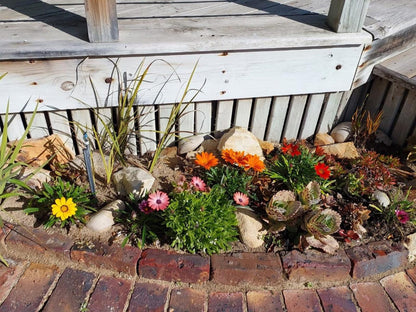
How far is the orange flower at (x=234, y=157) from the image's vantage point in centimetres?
250

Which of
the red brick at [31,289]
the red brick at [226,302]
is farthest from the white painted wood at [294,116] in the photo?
the red brick at [31,289]

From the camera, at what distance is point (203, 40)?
7.78 ft

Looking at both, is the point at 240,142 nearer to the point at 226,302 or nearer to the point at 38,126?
the point at 226,302

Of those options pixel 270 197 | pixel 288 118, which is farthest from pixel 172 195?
pixel 288 118

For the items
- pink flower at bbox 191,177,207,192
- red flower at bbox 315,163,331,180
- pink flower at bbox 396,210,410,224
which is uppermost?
red flower at bbox 315,163,331,180

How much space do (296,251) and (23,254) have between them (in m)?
1.45

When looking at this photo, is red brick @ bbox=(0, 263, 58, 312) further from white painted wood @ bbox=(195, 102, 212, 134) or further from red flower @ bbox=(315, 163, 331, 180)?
red flower @ bbox=(315, 163, 331, 180)

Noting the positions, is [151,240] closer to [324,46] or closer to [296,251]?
[296,251]

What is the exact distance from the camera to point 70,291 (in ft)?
6.89

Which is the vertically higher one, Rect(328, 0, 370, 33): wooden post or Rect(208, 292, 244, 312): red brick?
Rect(328, 0, 370, 33): wooden post

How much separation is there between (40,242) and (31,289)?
0.79ft

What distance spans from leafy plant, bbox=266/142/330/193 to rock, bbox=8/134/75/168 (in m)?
1.27

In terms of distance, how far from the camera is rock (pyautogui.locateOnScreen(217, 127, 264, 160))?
106 inches

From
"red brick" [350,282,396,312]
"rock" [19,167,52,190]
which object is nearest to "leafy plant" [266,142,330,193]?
"red brick" [350,282,396,312]
